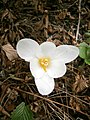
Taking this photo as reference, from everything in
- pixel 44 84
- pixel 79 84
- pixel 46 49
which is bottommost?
pixel 79 84

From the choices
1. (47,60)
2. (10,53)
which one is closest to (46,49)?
(47,60)

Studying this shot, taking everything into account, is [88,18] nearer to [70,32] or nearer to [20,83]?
[70,32]

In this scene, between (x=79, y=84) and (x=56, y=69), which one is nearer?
(x=56, y=69)

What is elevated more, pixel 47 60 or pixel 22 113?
pixel 47 60

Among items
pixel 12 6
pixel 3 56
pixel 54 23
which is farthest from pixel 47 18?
pixel 3 56

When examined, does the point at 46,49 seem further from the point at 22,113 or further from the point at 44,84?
the point at 22,113

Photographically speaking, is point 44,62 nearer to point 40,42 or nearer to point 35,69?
point 35,69
